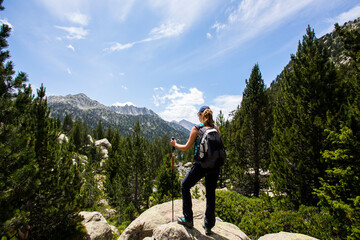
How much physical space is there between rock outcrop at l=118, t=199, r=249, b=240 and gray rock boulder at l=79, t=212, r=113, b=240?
4.30 metres

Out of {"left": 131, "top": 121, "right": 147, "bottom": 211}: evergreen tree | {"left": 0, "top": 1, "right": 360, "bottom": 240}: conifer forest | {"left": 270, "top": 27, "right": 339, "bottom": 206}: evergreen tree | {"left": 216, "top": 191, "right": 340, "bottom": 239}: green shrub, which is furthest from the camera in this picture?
{"left": 131, "top": 121, "right": 147, "bottom": 211}: evergreen tree

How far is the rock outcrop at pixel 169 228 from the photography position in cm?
363

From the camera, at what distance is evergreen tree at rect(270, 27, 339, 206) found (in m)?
7.73

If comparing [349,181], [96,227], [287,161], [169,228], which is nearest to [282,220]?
[349,181]

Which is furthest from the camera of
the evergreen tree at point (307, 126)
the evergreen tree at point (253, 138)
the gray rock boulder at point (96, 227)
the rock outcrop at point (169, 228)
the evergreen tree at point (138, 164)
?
the evergreen tree at point (138, 164)

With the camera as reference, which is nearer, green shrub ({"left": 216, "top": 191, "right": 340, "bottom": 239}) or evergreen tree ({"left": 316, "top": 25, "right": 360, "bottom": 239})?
evergreen tree ({"left": 316, "top": 25, "right": 360, "bottom": 239})

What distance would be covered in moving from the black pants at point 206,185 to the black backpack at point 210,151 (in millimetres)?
268

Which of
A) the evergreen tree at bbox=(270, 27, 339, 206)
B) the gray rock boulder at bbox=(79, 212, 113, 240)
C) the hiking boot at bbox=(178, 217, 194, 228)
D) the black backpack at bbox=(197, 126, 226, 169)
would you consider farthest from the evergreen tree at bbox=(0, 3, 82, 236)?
the evergreen tree at bbox=(270, 27, 339, 206)

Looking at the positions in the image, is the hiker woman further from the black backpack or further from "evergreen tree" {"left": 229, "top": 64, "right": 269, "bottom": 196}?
"evergreen tree" {"left": 229, "top": 64, "right": 269, "bottom": 196}

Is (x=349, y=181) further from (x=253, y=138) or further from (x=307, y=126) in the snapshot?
(x=253, y=138)

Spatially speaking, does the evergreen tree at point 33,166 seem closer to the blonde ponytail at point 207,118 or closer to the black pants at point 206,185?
→ the black pants at point 206,185

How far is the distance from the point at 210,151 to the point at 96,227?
9622mm

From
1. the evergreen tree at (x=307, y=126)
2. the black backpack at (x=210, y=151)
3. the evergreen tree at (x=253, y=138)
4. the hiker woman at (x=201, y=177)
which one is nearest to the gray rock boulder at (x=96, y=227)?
the hiker woman at (x=201, y=177)

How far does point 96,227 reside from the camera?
29.4 ft
